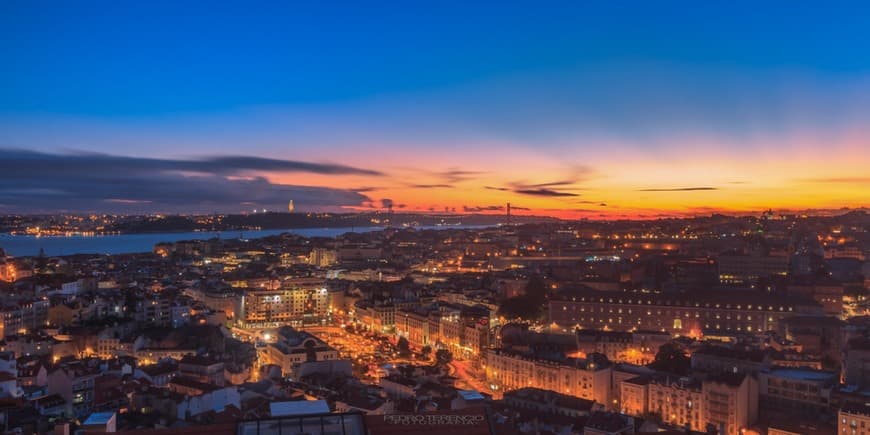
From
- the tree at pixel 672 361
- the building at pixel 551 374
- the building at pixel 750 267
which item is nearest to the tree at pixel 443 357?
the building at pixel 551 374

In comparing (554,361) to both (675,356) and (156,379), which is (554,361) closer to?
(675,356)

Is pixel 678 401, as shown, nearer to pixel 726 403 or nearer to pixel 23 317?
pixel 726 403

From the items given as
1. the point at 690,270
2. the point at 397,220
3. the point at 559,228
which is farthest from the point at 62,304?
the point at 397,220

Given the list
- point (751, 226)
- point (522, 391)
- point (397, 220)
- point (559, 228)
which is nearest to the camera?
point (522, 391)

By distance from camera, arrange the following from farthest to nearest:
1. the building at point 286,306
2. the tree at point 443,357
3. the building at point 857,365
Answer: the building at point 286,306, the tree at point 443,357, the building at point 857,365

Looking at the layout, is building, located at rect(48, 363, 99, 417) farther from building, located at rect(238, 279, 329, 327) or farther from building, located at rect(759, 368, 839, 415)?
building, located at rect(238, 279, 329, 327)

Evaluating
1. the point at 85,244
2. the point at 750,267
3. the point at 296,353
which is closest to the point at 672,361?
the point at 296,353

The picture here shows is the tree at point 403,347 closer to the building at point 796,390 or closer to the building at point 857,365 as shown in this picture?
the building at point 796,390
